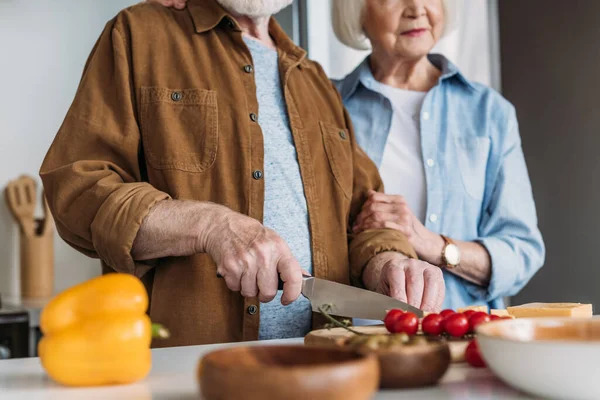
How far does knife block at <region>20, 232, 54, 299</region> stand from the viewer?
3254 mm

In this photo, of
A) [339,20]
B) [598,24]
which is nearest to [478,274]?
[339,20]

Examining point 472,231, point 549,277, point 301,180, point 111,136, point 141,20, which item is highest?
point 141,20

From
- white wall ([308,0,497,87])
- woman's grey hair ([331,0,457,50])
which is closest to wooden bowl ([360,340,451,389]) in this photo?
woman's grey hair ([331,0,457,50])

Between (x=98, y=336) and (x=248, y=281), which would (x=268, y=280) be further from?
(x=98, y=336)

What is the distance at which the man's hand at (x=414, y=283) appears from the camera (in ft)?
4.51

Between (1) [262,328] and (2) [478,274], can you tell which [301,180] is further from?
(2) [478,274]

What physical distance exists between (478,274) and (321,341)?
1196mm

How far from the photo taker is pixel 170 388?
29.8 inches

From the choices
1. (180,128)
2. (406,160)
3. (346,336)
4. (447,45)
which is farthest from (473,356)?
(447,45)

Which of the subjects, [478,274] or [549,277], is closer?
[478,274]

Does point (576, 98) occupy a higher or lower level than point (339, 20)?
lower

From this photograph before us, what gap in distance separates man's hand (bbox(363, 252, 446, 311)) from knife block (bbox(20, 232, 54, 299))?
2219mm

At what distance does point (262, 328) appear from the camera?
4.80 feet

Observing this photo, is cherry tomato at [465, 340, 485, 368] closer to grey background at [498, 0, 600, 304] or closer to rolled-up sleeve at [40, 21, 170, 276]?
rolled-up sleeve at [40, 21, 170, 276]
